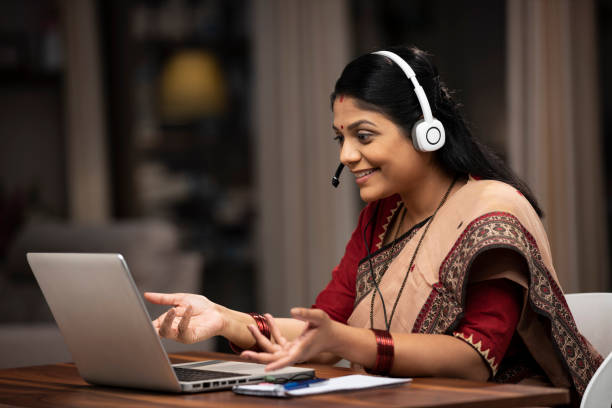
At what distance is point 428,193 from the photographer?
1824 millimetres

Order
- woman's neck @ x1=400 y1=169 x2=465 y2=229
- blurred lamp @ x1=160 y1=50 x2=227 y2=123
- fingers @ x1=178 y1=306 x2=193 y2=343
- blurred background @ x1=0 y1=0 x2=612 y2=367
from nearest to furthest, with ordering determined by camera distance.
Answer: fingers @ x1=178 y1=306 x2=193 y2=343, woman's neck @ x1=400 y1=169 x2=465 y2=229, blurred background @ x1=0 y1=0 x2=612 y2=367, blurred lamp @ x1=160 y1=50 x2=227 y2=123

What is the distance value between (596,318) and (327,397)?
0.78m

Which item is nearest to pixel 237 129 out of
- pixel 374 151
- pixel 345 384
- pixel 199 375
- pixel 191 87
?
pixel 191 87

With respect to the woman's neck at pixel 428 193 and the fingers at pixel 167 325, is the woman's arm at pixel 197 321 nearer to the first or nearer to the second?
the fingers at pixel 167 325

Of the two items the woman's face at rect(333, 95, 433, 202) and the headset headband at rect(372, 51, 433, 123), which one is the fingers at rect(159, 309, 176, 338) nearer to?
the woman's face at rect(333, 95, 433, 202)

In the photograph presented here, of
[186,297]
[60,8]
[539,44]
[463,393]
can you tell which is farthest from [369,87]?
[60,8]

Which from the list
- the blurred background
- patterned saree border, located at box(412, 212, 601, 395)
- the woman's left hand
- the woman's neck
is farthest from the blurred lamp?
the woman's left hand

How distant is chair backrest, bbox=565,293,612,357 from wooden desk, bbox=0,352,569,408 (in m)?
0.54

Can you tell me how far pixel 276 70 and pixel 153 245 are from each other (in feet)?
4.37

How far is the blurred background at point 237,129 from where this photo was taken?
372cm

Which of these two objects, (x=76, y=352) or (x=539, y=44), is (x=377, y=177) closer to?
(x=76, y=352)

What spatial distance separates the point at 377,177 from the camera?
5.73ft

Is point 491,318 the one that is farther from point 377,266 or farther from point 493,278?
point 377,266

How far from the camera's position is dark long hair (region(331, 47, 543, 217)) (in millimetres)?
1743
